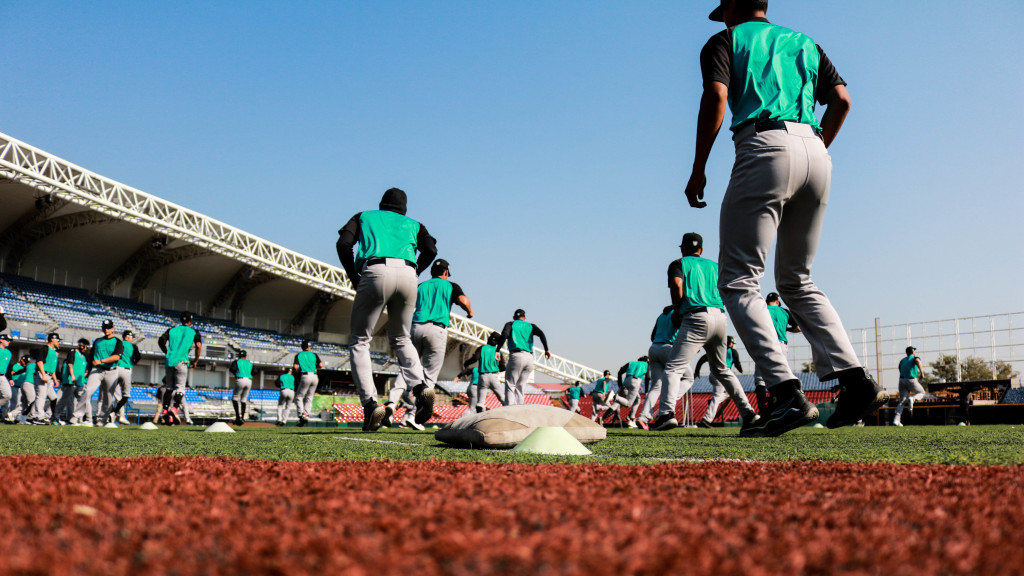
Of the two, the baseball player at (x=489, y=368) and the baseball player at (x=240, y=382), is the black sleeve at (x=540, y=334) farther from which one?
the baseball player at (x=240, y=382)

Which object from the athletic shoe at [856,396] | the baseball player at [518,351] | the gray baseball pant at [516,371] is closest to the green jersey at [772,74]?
the athletic shoe at [856,396]

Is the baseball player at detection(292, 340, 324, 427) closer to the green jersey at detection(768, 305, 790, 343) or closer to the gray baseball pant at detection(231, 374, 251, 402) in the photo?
the gray baseball pant at detection(231, 374, 251, 402)

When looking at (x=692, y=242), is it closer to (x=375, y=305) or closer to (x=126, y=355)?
(x=375, y=305)

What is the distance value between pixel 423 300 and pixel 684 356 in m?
3.57

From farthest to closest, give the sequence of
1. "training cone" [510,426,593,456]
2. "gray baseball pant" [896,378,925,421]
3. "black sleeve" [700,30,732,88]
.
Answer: "gray baseball pant" [896,378,925,421]
"black sleeve" [700,30,732,88]
"training cone" [510,426,593,456]

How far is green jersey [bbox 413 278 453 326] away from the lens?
9.63 m

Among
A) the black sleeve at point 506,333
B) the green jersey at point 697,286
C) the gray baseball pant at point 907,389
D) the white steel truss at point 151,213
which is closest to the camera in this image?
the green jersey at point 697,286

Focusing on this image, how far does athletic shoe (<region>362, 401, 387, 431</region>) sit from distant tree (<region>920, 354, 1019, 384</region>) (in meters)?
41.0

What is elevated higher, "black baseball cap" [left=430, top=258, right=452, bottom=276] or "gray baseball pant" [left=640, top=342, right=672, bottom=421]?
"black baseball cap" [left=430, top=258, right=452, bottom=276]

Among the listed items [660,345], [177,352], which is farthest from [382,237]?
[177,352]

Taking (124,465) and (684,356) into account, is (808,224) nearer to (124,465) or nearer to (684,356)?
(124,465)

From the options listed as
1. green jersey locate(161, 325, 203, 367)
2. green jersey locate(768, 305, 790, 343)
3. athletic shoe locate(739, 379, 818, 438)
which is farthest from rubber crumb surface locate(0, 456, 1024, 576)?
green jersey locate(161, 325, 203, 367)

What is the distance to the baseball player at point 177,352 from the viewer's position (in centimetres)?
1296

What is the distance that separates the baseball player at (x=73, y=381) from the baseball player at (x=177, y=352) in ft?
5.48
